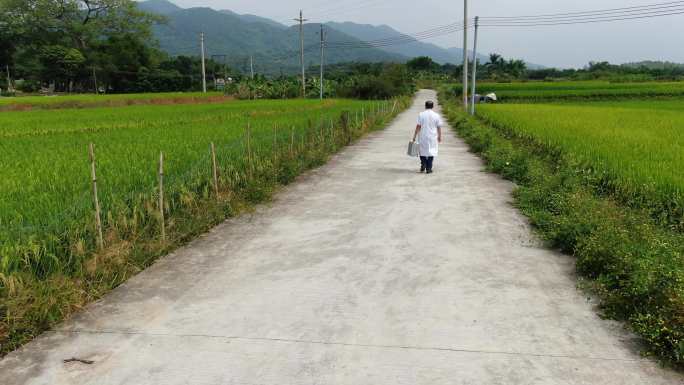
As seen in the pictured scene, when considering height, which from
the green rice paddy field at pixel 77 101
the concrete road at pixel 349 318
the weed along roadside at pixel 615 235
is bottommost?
the concrete road at pixel 349 318

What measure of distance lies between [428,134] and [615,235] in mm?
5862

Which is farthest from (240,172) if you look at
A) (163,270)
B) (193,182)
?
(163,270)

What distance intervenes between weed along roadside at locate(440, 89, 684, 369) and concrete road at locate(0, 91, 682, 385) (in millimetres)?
199

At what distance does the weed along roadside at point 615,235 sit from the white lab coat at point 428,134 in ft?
5.09

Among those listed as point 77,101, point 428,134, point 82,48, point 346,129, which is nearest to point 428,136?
point 428,134

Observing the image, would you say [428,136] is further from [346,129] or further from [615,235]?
[346,129]

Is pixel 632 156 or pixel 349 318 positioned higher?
pixel 632 156

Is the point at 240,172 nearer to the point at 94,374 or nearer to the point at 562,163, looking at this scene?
the point at 94,374

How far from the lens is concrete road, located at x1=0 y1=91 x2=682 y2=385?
329cm

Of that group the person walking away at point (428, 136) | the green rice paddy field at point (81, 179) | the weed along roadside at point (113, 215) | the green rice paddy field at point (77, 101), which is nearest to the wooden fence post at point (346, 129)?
the green rice paddy field at point (81, 179)

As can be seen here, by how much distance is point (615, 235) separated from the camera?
505 centimetres

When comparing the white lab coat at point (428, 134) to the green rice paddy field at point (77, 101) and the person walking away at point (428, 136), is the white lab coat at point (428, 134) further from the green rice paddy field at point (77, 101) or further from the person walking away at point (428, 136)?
the green rice paddy field at point (77, 101)

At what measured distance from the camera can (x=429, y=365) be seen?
3.34 meters

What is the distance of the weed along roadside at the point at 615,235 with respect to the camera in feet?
12.0
